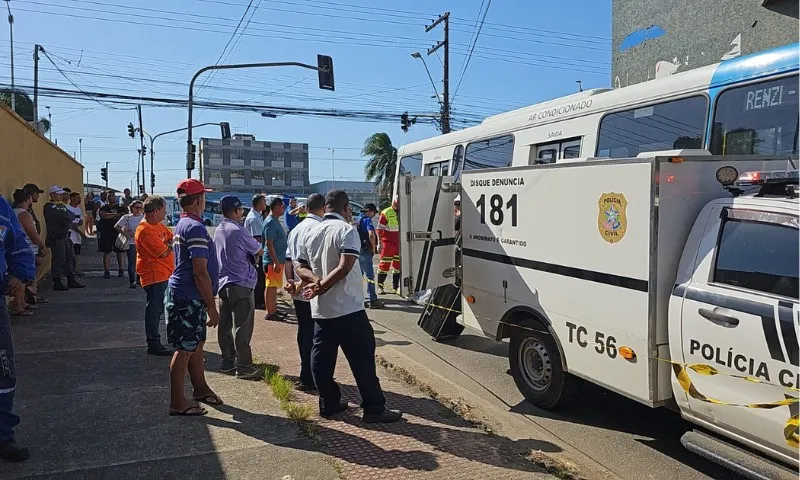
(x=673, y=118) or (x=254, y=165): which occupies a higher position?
(x=254, y=165)

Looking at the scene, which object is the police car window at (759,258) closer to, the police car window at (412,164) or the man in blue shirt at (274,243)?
the man in blue shirt at (274,243)

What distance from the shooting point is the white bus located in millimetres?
5730

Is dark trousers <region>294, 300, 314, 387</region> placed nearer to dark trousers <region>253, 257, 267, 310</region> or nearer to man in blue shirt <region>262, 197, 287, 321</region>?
man in blue shirt <region>262, 197, 287, 321</region>

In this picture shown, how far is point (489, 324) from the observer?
574 centimetres

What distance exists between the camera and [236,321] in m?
5.73

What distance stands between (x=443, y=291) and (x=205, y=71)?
1625 centimetres

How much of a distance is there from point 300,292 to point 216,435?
4.29 ft

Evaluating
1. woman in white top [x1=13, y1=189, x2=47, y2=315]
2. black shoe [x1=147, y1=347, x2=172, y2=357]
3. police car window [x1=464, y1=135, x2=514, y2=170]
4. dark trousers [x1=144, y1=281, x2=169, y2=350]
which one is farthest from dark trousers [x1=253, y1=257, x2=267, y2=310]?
police car window [x1=464, y1=135, x2=514, y2=170]

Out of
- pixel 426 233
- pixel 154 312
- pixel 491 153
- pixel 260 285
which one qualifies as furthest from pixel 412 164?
pixel 154 312

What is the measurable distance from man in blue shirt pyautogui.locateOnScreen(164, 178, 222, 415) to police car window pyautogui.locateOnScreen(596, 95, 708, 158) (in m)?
5.15

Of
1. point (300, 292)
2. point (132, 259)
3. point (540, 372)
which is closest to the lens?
point (300, 292)

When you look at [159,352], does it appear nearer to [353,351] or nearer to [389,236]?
[353,351]

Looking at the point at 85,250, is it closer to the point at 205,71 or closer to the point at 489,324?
the point at 205,71


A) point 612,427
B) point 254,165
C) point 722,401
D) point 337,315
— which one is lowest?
point 612,427
